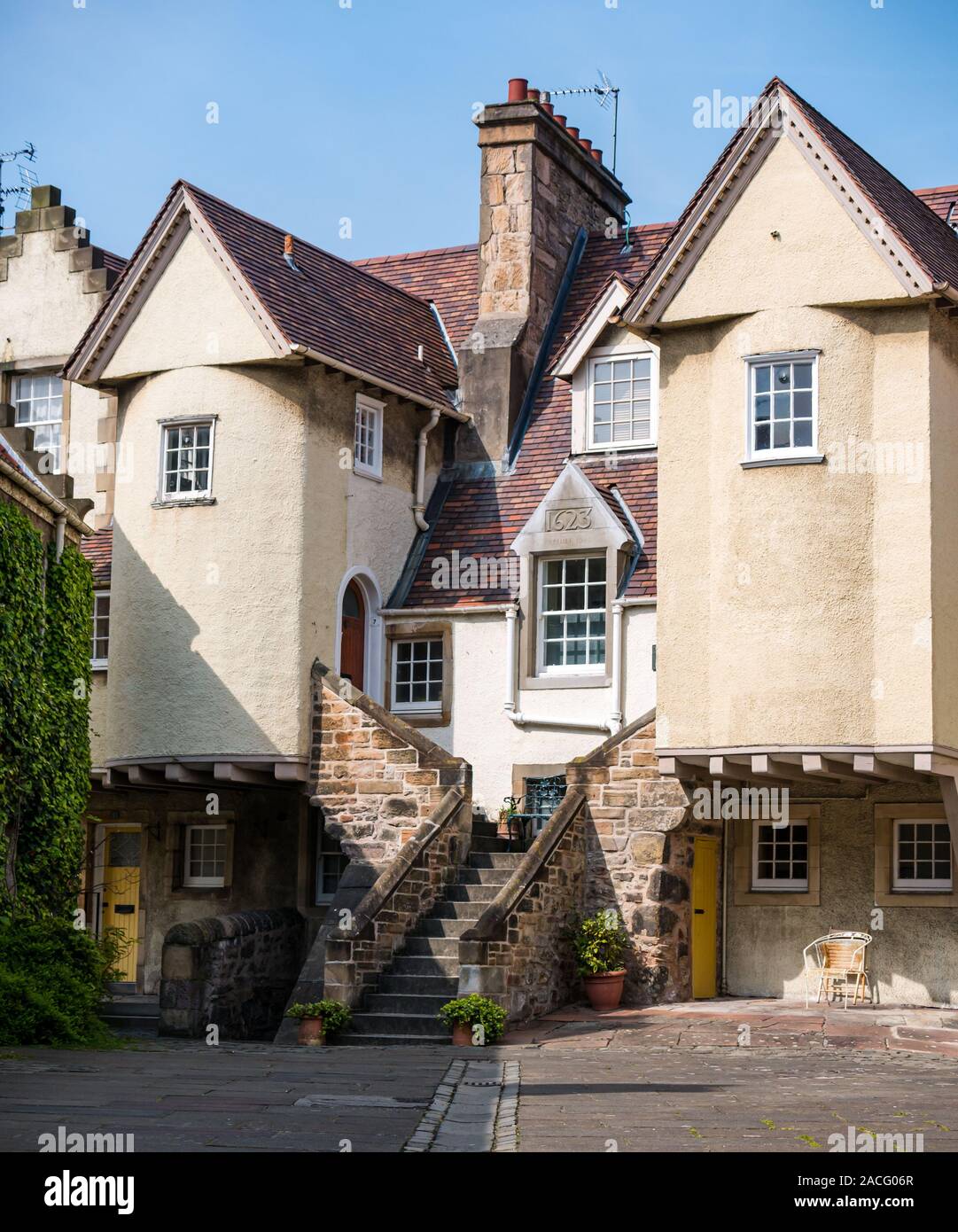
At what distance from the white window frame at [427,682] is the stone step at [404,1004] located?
19.5 ft

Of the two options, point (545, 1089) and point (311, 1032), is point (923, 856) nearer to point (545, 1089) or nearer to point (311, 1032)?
point (311, 1032)

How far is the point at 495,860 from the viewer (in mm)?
22453

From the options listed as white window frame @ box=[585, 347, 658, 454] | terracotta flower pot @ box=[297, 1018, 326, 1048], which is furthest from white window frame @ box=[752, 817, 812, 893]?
terracotta flower pot @ box=[297, 1018, 326, 1048]

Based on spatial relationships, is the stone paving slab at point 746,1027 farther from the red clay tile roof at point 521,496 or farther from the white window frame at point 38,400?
the white window frame at point 38,400

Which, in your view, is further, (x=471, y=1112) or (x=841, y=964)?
(x=841, y=964)

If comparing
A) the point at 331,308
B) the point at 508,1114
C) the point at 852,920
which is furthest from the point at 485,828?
the point at 508,1114

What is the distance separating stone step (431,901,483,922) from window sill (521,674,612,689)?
3799 millimetres

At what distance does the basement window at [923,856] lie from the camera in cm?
2192

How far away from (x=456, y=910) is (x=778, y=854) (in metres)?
4.40

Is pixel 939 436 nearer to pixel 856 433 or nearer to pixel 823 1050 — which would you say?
pixel 856 433

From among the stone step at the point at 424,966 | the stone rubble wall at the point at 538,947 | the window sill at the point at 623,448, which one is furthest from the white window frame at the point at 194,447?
the stone step at the point at 424,966

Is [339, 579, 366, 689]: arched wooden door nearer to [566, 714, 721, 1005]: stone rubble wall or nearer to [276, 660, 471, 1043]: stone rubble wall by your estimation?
[276, 660, 471, 1043]: stone rubble wall

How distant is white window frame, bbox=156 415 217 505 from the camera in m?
24.0

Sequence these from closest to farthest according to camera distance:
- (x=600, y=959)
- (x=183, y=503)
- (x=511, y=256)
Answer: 1. (x=600, y=959)
2. (x=183, y=503)
3. (x=511, y=256)
